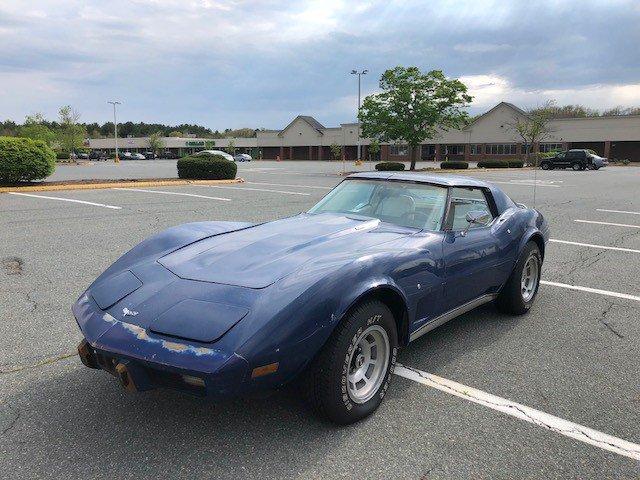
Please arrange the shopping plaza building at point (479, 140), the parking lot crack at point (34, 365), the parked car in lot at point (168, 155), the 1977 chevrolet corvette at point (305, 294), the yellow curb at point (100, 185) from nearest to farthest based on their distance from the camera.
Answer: the 1977 chevrolet corvette at point (305, 294), the parking lot crack at point (34, 365), the yellow curb at point (100, 185), the shopping plaza building at point (479, 140), the parked car in lot at point (168, 155)

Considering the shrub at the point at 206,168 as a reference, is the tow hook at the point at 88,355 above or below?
below

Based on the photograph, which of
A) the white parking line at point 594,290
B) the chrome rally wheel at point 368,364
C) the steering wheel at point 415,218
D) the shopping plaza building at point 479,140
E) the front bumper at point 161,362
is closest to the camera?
the front bumper at point 161,362

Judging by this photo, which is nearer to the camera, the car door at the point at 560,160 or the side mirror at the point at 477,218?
the side mirror at the point at 477,218

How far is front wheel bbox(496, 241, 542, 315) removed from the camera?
459 centimetres

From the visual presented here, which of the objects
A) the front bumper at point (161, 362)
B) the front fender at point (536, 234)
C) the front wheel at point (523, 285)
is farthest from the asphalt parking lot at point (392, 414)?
the front fender at point (536, 234)

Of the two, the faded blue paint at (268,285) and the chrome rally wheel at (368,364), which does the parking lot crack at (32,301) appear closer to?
the faded blue paint at (268,285)

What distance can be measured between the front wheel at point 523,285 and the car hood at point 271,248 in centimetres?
150

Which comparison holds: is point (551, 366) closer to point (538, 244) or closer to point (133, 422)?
point (538, 244)

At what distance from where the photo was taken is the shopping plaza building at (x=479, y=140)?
205 feet

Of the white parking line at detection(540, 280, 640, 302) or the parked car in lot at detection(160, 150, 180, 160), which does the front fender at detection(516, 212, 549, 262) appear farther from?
the parked car in lot at detection(160, 150, 180, 160)

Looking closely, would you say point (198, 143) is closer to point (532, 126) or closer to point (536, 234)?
point (532, 126)

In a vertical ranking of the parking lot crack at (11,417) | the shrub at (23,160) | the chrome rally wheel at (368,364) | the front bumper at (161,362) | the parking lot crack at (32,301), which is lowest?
the parking lot crack at (11,417)

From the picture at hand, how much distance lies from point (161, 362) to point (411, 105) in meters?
37.7

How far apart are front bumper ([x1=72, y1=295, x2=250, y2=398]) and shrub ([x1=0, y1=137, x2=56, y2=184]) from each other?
17.6m
